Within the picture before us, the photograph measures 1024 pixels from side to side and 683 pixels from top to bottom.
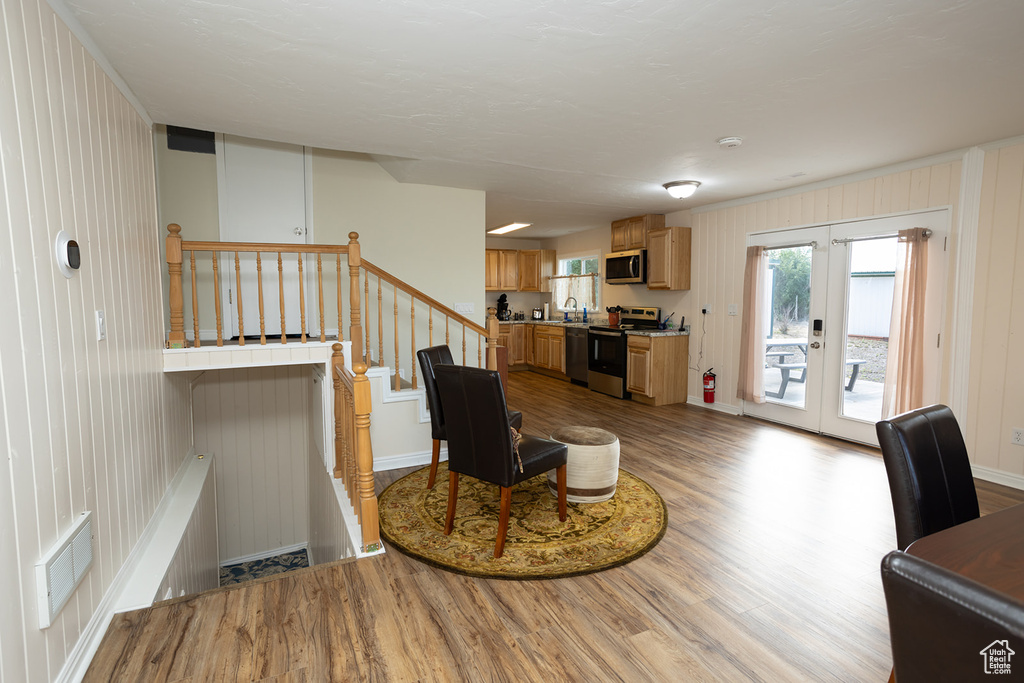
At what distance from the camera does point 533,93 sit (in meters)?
2.70

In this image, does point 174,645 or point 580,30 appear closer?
point 174,645

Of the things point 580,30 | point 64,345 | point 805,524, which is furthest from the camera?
point 805,524

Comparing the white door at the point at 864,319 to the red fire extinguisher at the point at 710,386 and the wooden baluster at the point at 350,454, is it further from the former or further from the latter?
the wooden baluster at the point at 350,454

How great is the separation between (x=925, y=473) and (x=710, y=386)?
186 inches

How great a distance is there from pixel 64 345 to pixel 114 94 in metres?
1.47

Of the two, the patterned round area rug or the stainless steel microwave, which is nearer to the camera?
the patterned round area rug

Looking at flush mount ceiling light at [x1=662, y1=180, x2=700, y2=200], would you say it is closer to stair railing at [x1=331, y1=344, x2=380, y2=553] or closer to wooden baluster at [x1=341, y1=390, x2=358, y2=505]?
stair railing at [x1=331, y1=344, x2=380, y2=553]

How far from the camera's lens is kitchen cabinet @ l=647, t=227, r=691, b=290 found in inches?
245

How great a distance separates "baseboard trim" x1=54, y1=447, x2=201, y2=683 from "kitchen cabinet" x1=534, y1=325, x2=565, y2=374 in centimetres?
586

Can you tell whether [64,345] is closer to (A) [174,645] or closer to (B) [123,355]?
(B) [123,355]

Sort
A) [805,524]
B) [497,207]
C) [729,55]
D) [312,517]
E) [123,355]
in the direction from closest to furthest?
[729,55]
[123,355]
[805,524]
[312,517]
[497,207]

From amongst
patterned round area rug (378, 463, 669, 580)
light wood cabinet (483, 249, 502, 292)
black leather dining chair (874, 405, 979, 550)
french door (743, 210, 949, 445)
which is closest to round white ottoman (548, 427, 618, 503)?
patterned round area rug (378, 463, 669, 580)

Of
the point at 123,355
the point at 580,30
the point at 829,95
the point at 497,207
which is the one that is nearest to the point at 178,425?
the point at 123,355

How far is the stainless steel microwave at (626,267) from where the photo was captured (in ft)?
22.1
